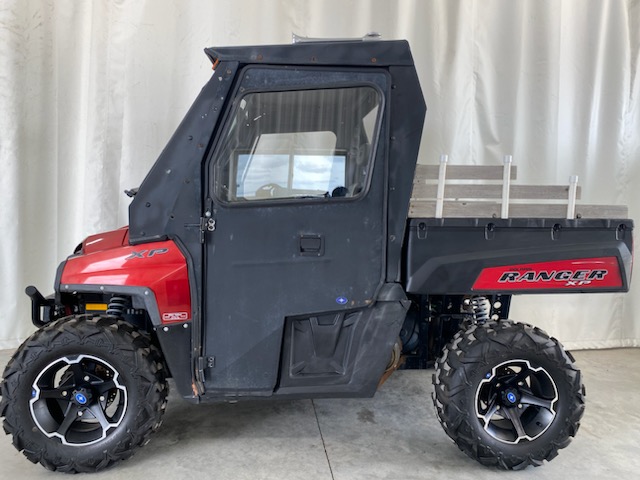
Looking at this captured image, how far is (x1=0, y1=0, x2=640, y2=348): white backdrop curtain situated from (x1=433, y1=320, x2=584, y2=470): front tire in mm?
1936

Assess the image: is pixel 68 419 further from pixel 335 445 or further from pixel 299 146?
pixel 299 146

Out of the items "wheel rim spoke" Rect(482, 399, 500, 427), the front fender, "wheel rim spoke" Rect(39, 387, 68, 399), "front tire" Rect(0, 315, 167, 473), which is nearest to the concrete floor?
"front tire" Rect(0, 315, 167, 473)

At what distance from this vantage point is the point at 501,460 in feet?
7.68

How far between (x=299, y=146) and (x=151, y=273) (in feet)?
2.98

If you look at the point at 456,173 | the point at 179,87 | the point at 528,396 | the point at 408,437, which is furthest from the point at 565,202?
the point at 179,87

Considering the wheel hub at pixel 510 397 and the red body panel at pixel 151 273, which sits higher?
the red body panel at pixel 151 273

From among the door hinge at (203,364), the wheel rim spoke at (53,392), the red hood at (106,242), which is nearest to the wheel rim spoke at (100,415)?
the wheel rim spoke at (53,392)

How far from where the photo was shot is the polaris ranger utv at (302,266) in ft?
7.33

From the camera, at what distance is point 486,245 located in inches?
90.9

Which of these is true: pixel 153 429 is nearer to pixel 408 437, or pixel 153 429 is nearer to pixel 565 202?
pixel 408 437

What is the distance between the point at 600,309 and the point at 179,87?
4.08 metres

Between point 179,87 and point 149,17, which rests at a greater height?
point 149,17

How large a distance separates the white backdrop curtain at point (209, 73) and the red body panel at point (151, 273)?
5.43 ft

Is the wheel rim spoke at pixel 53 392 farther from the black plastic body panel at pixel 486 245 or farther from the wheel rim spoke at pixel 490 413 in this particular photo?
the wheel rim spoke at pixel 490 413
